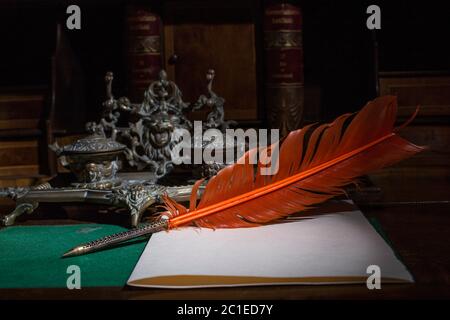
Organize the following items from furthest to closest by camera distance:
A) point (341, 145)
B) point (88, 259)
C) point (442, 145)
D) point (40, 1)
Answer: point (40, 1) → point (442, 145) → point (341, 145) → point (88, 259)

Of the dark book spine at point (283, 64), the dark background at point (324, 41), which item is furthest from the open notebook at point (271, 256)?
the dark background at point (324, 41)

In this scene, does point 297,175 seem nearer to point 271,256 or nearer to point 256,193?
point 256,193

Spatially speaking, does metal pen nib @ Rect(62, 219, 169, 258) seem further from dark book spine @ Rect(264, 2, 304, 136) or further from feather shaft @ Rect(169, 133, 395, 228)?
dark book spine @ Rect(264, 2, 304, 136)

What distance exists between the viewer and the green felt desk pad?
133 cm

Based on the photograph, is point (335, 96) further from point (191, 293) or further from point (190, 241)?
point (191, 293)

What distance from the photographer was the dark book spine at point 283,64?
10.3 ft

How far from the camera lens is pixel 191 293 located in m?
1.21

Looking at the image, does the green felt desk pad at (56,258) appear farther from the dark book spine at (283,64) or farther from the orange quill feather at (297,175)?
the dark book spine at (283,64)

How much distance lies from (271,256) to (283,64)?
1.89m

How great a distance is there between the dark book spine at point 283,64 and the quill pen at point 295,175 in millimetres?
1462

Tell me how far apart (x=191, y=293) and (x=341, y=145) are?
2.36ft

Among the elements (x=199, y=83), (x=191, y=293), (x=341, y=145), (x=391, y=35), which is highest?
(x=391, y=35)

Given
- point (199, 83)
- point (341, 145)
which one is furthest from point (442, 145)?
point (341, 145)

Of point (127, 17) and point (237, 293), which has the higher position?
point (127, 17)
